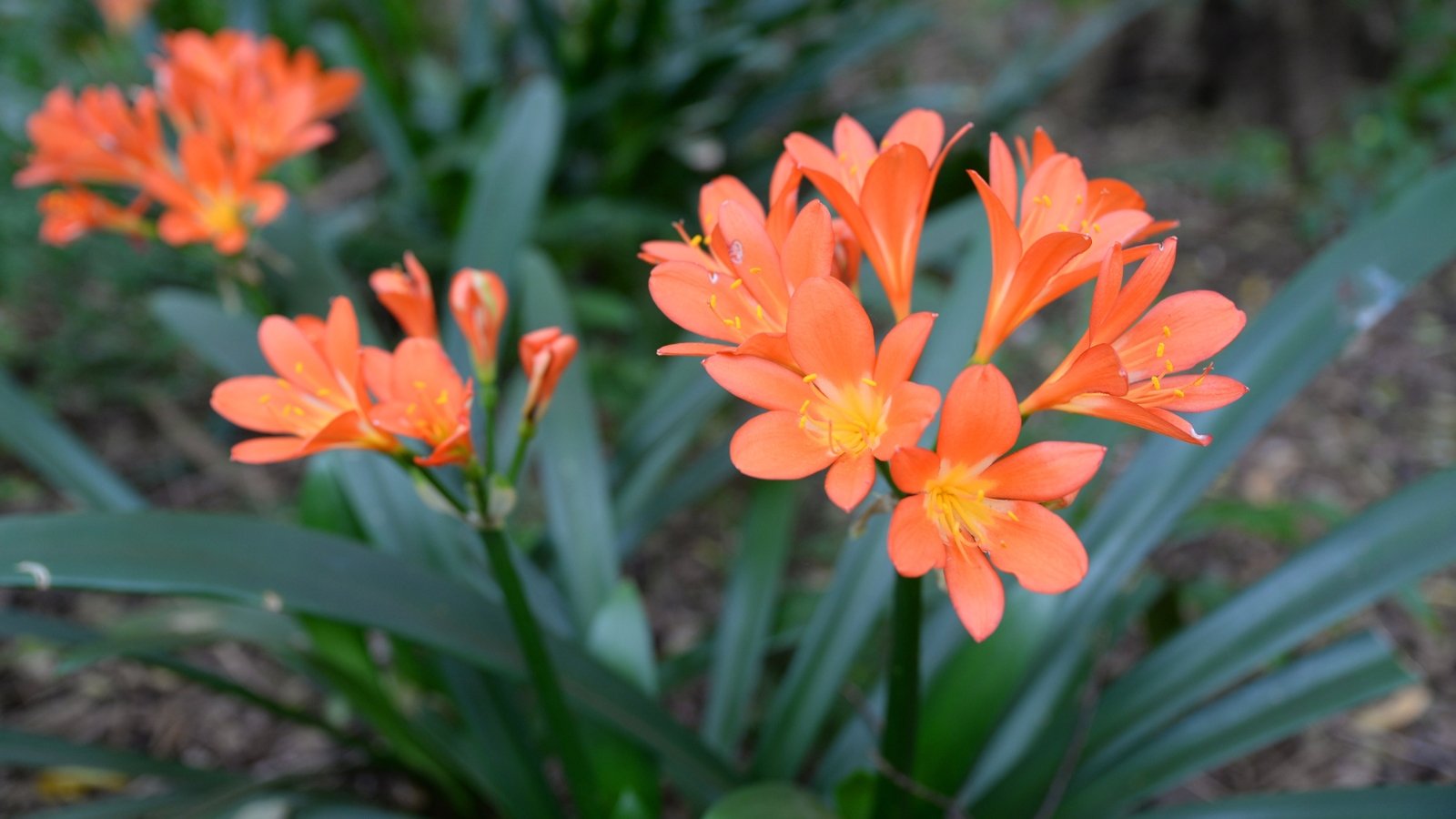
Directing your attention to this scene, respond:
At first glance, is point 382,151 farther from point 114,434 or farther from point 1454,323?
point 1454,323

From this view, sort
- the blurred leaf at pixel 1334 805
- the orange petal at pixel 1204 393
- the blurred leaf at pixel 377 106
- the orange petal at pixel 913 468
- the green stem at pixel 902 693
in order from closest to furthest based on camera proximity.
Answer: the orange petal at pixel 913 468 < the orange petal at pixel 1204 393 < the green stem at pixel 902 693 < the blurred leaf at pixel 1334 805 < the blurred leaf at pixel 377 106

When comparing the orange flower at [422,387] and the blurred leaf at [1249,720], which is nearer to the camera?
the orange flower at [422,387]

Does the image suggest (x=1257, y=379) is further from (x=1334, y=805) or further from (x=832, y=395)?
(x=832, y=395)

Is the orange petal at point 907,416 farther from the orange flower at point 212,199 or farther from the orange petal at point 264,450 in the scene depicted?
the orange flower at point 212,199

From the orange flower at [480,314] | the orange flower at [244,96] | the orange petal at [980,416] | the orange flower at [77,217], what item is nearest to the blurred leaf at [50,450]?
the orange flower at [77,217]

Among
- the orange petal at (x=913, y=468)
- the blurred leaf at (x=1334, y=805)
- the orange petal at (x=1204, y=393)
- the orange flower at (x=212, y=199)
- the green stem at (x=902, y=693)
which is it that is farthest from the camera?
the orange flower at (x=212, y=199)

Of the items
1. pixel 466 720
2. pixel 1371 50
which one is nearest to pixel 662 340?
pixel 466 720
